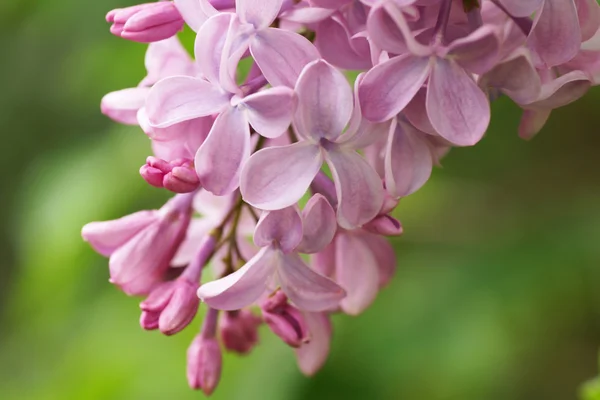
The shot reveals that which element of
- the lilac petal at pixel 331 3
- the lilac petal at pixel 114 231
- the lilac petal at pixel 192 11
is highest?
the lilac petal at pixel 192 11

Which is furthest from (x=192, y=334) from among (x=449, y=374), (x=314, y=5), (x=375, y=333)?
(x=314, y=5)

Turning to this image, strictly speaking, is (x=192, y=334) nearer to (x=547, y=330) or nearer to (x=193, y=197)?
(x=547, y=330)

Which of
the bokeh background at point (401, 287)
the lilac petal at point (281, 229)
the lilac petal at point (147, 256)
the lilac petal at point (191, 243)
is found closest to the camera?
the lilac petal at point (281, 229)

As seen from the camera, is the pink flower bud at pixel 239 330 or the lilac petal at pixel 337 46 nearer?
the lilac petal at pixel 337 46

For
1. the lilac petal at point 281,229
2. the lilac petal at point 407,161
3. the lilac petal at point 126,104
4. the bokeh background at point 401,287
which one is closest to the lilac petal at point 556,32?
the lilac petal at point 407,161

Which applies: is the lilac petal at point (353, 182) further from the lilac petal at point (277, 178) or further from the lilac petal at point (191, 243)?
the lilac petal at point (191, 243)

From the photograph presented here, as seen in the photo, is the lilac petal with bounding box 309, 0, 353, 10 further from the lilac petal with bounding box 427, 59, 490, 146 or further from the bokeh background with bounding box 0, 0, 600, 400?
the bokeh background with bounding box 0, 0, 600, 400

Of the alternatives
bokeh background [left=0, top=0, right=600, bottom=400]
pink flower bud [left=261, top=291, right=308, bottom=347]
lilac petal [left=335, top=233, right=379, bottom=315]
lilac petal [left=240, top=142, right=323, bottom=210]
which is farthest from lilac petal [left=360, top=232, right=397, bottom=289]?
bokeh background [left=0, top=0, right=600, bottom=400]
